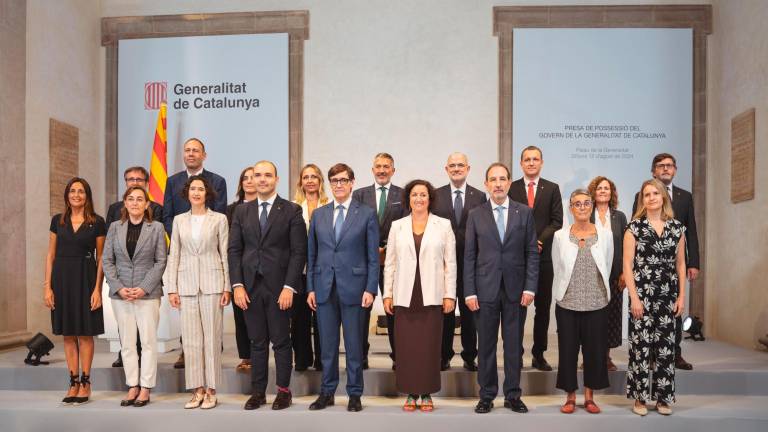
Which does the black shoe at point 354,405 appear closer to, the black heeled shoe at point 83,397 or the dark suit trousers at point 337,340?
the dark suit trousers at point 337,340

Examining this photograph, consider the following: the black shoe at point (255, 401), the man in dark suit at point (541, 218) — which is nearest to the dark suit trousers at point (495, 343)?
the man in dark suit at point (541, 218)

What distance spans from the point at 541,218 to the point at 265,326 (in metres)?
2.07

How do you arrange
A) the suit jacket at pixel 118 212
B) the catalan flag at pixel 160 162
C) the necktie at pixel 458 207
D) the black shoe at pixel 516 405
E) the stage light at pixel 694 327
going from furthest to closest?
1. the catalan flag at pixel 160 162
2. the stage light at pixel 694 327
3. the suit jacket at pixel 118 212
4. the necktie at pixel 458 207
5. the black shoe at pixel 516 405

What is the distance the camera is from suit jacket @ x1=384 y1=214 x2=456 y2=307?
4.07 meters

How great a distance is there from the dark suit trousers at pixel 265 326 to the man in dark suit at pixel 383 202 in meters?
0.67

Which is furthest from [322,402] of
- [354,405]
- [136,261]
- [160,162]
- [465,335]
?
[160,162]

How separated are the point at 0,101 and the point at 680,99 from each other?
684cm

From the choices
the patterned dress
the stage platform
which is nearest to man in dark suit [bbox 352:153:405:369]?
the stage platform

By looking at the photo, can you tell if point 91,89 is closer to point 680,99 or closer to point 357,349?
point 357,349

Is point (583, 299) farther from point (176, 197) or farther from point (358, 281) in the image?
point (176, 197)

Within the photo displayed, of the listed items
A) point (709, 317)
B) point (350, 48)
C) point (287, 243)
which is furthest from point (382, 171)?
point (709, 317)

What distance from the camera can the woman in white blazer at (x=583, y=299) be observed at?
159 inches

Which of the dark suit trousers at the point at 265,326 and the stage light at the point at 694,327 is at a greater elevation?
the dark suit trousers at the point at 265,326

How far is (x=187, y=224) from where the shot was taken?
422cm
